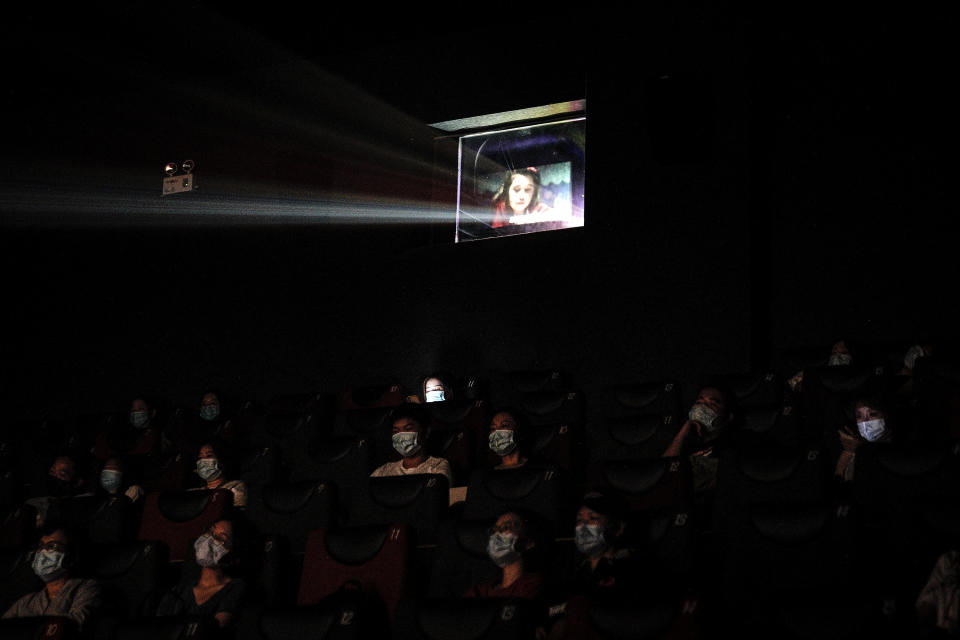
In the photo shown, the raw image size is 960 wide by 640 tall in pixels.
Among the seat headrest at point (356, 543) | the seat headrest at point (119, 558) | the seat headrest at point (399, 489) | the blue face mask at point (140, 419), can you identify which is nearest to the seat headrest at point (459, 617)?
the seat headrest at point (356, 543)

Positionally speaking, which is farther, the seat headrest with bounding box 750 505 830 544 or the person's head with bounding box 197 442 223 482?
the person's head with bounding box 197 442 223 482

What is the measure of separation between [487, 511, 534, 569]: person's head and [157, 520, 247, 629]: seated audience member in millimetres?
870

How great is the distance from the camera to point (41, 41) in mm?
7270

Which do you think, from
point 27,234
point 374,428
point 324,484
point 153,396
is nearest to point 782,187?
point 374,428

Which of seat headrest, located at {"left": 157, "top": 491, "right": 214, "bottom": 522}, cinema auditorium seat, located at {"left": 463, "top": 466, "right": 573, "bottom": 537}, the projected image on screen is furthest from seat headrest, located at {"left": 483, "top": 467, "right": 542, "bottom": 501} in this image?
the projected image on screen

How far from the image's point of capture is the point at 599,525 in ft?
10.0

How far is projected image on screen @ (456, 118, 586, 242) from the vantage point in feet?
21.3

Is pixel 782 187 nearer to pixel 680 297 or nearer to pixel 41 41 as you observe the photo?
pixel 680 297

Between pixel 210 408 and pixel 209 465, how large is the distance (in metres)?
1.71

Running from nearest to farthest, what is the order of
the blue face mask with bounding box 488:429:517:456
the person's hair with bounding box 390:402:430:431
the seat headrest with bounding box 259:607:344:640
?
the seat headrest with bounding box 259:607:344:640 < the blue face mask with bounding box 488:429:517:456 < the person's hair with bounding box 390:402:430:431

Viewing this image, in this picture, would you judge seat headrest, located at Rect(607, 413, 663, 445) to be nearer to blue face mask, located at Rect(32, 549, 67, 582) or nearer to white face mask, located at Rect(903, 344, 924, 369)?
white face mask, located at Rect(903, 344, 924, 369)

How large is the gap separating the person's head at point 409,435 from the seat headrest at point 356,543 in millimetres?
947

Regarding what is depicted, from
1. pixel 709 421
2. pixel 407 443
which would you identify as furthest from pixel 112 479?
pixel 709 421

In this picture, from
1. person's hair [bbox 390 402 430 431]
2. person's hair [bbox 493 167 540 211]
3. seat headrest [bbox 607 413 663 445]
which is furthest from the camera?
person's hair [bbox 493 167 540 211]
